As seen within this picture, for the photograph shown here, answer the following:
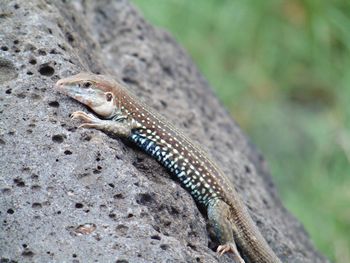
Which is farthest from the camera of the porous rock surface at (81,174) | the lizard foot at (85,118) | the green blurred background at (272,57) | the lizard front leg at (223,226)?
the green blurred background at (272,57)

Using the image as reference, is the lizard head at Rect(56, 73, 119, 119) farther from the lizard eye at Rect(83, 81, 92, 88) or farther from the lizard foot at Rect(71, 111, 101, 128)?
the lizard foot at Rect(71, 111, 101, 128)

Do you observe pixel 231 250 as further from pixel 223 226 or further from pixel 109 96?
pixel 109 96

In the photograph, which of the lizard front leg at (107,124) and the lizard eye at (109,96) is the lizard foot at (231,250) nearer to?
the lizard front leg at (107,124)

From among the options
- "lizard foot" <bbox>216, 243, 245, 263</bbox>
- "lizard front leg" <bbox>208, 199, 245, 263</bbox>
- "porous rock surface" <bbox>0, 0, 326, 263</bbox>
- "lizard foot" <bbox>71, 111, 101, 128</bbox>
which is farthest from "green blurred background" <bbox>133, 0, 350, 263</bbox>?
"lizard foot" <bbox>71, 111, 101, 128</bbox>

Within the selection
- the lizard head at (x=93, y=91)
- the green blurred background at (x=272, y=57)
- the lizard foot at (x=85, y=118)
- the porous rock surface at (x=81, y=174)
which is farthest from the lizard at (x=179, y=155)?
the green blurred background at (x=272, y=57)

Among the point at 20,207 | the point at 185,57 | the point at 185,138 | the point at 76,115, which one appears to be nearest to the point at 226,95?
the point at 185,57

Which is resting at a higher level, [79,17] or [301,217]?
[79,17]

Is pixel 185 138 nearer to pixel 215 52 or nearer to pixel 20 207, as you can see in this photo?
pixel 20 207
